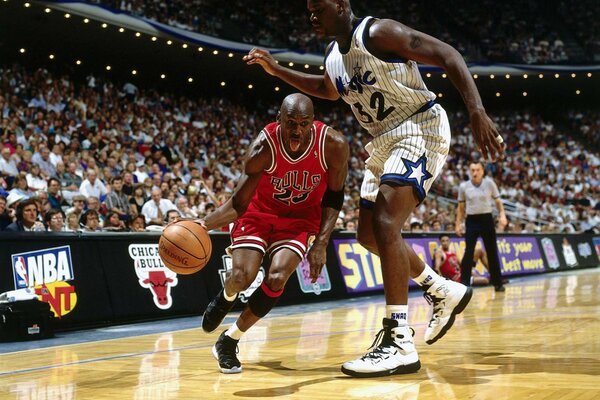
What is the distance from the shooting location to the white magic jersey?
4328 millimetres

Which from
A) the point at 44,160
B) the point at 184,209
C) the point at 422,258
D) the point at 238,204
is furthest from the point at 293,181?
the point at 44,160

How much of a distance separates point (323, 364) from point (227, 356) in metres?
0.60

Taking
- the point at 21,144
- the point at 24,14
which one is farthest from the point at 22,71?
the point at 21,144

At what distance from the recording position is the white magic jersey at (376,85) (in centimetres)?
433

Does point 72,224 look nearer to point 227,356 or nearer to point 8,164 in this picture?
point 8,164

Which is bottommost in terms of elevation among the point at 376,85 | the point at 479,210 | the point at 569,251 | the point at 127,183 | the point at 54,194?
the point at 569,251

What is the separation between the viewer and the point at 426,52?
13.6ft

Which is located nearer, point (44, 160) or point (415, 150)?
point (415, 150)

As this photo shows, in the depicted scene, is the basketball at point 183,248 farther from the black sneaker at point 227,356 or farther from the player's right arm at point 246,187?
the black sneaker at point 227,356

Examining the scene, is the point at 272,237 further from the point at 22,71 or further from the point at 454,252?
the point at 22,71

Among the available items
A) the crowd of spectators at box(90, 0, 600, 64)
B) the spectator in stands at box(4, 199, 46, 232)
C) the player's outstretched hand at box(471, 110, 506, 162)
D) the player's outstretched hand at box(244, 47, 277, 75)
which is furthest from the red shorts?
the crowd of spectators at box(90, 0, 600, 64)

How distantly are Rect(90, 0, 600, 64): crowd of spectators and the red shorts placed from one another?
18.3 m

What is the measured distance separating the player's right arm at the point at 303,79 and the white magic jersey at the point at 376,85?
13.6 inches

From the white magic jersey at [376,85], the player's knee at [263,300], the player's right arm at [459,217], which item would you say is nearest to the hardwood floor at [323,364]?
the player's knee at [263,300]
